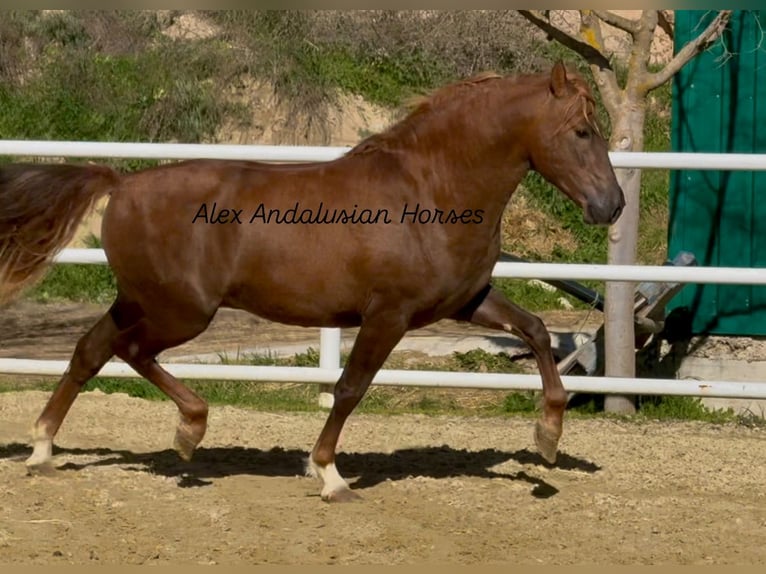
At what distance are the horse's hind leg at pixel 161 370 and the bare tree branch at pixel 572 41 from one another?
3121 millimetres

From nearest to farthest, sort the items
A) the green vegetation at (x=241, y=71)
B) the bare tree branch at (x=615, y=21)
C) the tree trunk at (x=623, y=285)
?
the tree trunk at (x=623, y=285)
the bare tree branch at (x=615, y=21)
the green vegetation at (x=241, y=71)

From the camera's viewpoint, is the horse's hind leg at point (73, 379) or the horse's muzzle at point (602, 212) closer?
the horse's muzzle at point (602, 212)

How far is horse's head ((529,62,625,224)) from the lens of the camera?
5031 millimetres

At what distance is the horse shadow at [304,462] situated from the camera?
5754 millimetres

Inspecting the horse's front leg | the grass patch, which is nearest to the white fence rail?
the horse's front leg

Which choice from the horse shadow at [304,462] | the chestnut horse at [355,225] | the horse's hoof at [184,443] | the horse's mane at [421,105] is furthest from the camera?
the horse shadow at [304,462]

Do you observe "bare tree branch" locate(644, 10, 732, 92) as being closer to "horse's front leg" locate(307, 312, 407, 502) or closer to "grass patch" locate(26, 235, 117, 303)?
"horse's front leg" locate(307, 312, 407, 502)

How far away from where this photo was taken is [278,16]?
15281mm

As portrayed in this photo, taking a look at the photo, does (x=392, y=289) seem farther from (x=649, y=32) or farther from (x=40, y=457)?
(x=649, y=32)

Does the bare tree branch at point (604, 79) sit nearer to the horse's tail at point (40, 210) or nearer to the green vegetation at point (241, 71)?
the horse's tail at point (40, 210)

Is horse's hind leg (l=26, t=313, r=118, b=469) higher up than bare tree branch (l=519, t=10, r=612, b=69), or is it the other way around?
bare tree branch (l=519, t=10, r=612, b=69)

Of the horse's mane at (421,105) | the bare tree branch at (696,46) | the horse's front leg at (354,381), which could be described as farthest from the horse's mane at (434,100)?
the bare tree branch at (696,46)

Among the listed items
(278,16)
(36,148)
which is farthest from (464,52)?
(36,148)

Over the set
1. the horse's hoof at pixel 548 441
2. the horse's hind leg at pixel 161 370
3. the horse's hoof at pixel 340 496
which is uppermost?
the horse's hind leg at pixel 161 370
